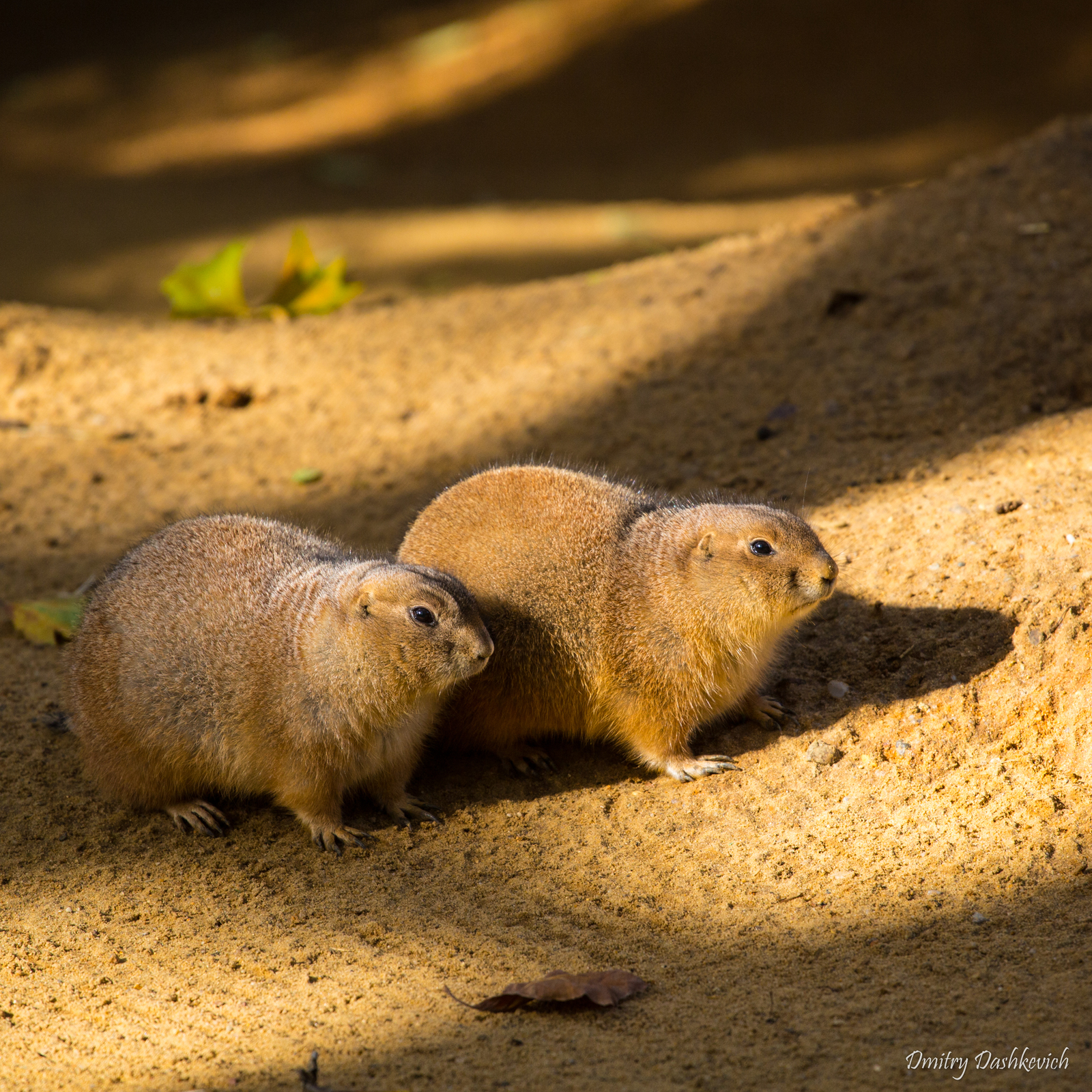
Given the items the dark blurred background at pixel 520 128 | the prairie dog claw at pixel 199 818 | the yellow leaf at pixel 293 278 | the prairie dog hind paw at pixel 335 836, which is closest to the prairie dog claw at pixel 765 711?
the prairie dog hind paw at pixel 335 836

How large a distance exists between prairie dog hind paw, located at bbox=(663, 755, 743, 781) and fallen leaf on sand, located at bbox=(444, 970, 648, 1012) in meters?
1.18

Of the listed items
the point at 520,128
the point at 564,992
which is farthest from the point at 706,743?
the point at 520,128

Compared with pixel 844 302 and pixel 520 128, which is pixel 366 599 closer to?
pixel 844 302

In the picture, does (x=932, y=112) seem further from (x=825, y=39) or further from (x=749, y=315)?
(x=749, y=315)

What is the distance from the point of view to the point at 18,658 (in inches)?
224

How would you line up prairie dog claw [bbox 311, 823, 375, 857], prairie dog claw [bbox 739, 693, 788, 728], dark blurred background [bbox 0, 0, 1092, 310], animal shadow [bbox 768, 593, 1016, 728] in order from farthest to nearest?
1. dark blurred background [bbox 0, 0, 1092, 310]
2. prairie dog claw [bbox 739, 693, 788, 728]
3. animal shadow [bbox 768, 593, 1016, 728]
4. prairie dog claw [bbox 311, 823, 375, 857]

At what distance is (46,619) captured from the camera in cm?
572

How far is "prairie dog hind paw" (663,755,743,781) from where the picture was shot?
4.62 metres

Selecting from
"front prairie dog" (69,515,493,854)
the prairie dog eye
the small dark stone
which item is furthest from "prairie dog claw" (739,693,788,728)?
the small dark stone

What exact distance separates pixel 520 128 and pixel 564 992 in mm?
14885

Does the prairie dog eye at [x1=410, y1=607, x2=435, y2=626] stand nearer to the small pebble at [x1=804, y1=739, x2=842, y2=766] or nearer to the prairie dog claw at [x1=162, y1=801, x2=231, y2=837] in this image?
the prairie dog claw at [x1=162, y1=801, x2=231, y2=837]

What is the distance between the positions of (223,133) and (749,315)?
12372mm

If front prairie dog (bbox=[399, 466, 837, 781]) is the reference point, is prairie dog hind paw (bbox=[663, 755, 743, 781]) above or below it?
below
